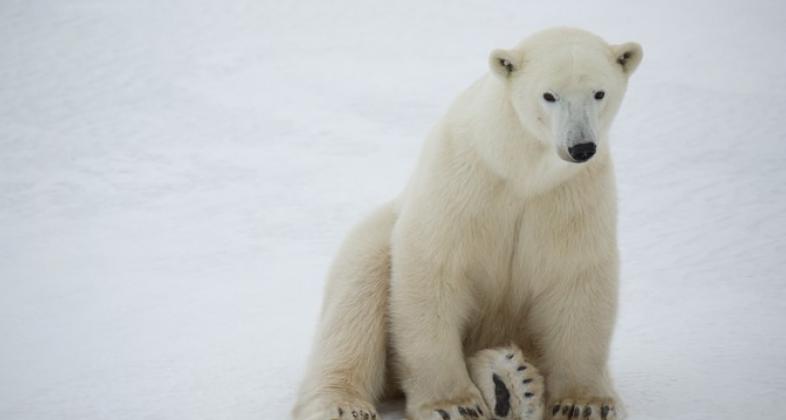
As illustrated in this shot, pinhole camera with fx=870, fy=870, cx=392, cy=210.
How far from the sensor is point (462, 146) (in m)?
3.30

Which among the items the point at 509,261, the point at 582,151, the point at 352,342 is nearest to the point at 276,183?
the point at 352,342

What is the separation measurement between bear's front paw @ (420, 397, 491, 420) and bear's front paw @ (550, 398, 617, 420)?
29 cm

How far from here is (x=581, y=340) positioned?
329 cm

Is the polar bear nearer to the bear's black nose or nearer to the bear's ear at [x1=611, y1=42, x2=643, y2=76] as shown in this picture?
the bear's ear at [x1=611, y1=42, x2=643, y2=76]

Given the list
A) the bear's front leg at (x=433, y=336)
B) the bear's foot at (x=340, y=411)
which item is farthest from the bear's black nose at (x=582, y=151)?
the bear's foot at (x=340, y=411)

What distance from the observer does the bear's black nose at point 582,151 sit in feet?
9.34

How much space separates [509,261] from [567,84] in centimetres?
71

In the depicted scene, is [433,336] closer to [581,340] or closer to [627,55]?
[581,340]

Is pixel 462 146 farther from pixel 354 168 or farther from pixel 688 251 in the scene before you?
pixel 354 168

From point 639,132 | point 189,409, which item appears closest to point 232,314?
point 189,409

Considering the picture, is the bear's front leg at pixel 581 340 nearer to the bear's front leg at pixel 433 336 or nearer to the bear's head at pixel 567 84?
the bear's front leg at pixel 433 336

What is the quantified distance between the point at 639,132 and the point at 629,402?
6209 millimetres

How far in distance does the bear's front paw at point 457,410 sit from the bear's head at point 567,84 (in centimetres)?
97

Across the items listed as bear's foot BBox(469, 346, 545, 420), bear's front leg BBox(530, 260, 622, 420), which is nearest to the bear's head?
bear's front leg BBox(530, 260, 622, 420)
